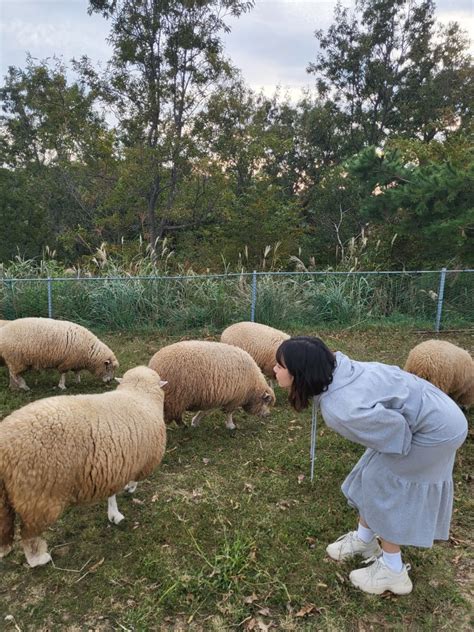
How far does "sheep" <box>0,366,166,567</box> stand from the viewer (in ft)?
7.73

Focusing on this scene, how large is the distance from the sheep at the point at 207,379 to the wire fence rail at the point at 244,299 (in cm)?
370

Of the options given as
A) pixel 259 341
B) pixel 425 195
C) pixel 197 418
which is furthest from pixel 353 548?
pixel 425 195

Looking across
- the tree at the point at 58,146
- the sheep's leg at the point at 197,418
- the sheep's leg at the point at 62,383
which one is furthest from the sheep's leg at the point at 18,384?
the tree at the point at 58,146

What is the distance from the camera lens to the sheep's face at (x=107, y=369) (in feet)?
18.8

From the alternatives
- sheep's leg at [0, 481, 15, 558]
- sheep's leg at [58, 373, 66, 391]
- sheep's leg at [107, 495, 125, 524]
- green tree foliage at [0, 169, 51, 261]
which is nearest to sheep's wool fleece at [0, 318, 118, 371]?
sheep's leg at [58, 373, 66, 391]

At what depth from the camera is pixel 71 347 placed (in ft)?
18.1

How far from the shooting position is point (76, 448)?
8.32ft

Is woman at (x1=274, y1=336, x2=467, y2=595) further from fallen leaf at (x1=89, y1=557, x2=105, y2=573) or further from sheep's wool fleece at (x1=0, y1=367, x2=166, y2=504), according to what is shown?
fallen leaf at (x1=89, y1=557, x2=105, y2=573)

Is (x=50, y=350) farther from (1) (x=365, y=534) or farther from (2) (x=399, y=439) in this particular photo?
(2) (x=399, y=439)

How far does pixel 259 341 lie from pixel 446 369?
231 centimetres

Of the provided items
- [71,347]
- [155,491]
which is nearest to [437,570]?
[155,491]

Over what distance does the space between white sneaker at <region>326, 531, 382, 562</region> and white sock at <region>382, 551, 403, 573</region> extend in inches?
10.6

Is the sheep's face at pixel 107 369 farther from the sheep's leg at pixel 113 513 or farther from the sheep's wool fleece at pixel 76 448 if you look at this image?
the sheep's leg at pixel 113 513

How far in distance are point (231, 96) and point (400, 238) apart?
7.00 m
